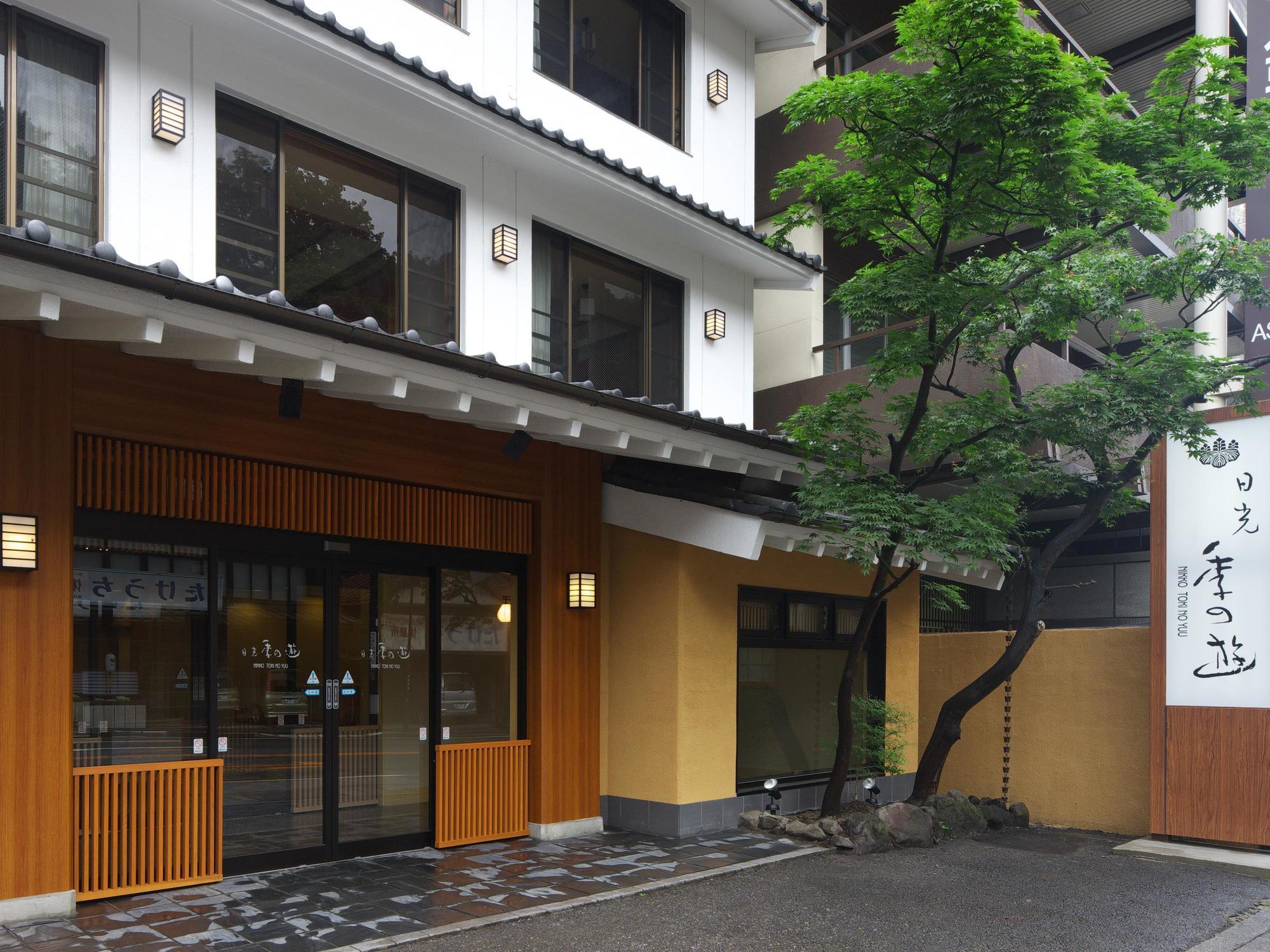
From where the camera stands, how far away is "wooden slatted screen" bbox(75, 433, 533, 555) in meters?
7.32

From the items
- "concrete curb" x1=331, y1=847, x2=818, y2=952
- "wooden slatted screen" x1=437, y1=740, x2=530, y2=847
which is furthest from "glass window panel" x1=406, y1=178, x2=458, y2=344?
"concrete curb" x1=331, y1=847, x2=818, y2=952

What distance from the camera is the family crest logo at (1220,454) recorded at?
1052 centimetres

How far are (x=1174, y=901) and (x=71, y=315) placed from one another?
909 centimetres

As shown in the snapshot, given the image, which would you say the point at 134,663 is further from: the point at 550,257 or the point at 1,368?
the point at 550,257

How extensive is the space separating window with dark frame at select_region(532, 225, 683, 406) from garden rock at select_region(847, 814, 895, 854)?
4823 millimetres

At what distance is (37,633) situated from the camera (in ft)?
22.0

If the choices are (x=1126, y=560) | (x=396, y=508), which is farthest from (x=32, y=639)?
(x=1126, y=560)

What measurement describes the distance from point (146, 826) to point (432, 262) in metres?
5.07

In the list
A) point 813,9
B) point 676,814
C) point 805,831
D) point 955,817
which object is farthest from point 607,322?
point 955,817

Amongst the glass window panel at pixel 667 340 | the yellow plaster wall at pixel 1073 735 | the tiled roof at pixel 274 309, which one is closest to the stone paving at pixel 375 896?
the tiled roof at pixel 274 309

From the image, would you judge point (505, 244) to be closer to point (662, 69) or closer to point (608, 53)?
point (608, 53)

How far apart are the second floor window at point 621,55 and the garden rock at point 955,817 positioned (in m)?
7.91

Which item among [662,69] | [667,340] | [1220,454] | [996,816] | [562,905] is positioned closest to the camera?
[562,905]

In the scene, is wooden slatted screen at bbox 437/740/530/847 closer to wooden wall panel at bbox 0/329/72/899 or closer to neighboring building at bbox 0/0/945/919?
neighboring building at bbox 0/0/945/919
